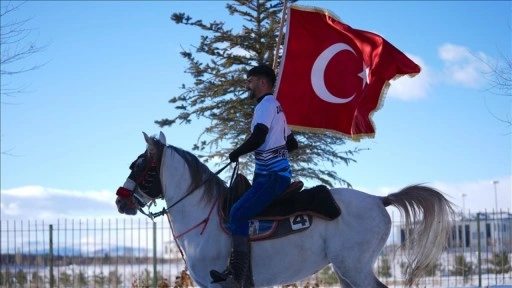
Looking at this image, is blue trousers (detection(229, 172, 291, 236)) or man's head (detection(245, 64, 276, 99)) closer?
blue trousers (detection(229, 172, 291, 236))

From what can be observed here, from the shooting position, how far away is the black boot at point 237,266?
23.7 ft

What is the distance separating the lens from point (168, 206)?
26.1 feet

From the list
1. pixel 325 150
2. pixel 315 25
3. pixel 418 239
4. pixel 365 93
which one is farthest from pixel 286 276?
pixel 325 150

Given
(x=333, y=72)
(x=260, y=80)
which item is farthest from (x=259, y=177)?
(x=333, y=72)

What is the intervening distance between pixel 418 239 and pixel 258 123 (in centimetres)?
225

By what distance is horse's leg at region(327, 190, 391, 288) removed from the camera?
7430mm

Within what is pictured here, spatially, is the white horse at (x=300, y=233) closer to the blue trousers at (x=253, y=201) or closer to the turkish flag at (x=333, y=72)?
the blue trousers at (x=253, y=201)

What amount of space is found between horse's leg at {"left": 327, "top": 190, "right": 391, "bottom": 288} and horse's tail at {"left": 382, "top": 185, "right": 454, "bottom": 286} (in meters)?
0.29

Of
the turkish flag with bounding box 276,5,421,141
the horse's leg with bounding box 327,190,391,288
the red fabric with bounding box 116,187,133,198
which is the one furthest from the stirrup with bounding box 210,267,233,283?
the turkish flag with bounding box 276,5,421,141

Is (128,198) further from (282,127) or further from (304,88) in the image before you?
(304,88)

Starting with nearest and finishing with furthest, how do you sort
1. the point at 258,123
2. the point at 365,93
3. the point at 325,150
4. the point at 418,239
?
the point at 258,123
the point at 418,239
the point at 365,93
the point at 325,150

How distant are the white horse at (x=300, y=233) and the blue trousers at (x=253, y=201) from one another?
0.29m

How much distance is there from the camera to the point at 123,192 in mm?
7719

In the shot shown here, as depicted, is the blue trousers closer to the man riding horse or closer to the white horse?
the man riding horse
